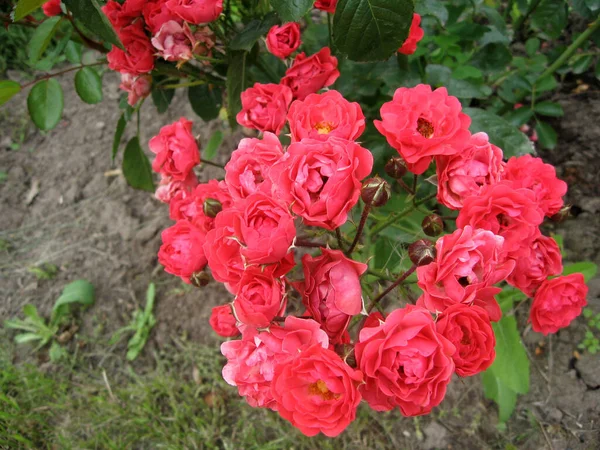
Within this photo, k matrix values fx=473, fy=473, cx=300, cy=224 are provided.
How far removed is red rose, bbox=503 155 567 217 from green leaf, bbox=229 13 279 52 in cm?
74

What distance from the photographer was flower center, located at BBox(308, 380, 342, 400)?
2.94 feet

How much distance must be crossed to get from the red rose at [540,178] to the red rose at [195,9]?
0.86 metres

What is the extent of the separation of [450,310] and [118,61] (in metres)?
1.13

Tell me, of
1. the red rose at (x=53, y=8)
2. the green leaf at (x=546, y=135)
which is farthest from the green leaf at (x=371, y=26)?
the green leaf at (x=546, y=135)

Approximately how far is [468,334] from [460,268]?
132 millimetres

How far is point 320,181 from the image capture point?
0.90 meters

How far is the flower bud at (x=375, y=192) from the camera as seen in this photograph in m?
0.97

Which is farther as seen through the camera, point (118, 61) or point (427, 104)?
point (118, 61)

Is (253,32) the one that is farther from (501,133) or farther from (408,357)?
(408,357)

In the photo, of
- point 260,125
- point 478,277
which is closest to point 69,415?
point 260,125

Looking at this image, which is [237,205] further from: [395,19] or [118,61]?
[118,61]

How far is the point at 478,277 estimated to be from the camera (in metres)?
0.90

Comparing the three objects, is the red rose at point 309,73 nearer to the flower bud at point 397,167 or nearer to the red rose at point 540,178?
the flower bud at point 397,167

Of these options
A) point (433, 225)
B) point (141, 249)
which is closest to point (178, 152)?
point (433, 225)
